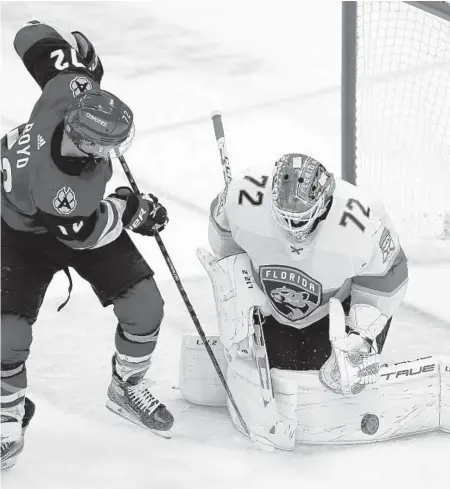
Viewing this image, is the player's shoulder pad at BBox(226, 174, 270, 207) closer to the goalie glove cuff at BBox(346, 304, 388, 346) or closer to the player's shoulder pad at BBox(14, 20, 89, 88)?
the goalie glove cuff at BBox(346, 304, 388, 346)

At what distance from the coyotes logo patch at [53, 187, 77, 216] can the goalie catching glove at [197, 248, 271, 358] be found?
53cm

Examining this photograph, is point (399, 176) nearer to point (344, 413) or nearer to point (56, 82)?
point (344, 413)

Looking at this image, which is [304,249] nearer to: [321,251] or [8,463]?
[321,251]

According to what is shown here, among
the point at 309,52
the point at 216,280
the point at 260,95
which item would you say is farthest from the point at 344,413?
the point at 309,52

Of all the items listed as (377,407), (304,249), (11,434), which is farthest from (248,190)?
(11,434)

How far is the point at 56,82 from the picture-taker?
3.16 metres

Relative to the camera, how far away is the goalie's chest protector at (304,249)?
10.3 ft

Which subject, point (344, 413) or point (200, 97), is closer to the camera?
point (344, 413)

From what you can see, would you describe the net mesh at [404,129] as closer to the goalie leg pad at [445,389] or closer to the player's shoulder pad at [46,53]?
the goalie leg pad at [445,389]

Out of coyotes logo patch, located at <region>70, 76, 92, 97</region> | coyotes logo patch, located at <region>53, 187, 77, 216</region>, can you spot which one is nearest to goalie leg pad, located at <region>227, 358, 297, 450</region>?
coyotes logo patch, located at <region>53, 187, 77, 216</region>

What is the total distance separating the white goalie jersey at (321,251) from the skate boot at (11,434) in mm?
729

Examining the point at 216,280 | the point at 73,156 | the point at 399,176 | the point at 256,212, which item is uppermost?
the point at 73,156

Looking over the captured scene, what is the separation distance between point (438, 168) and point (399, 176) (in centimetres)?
14

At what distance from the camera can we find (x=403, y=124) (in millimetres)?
4496
